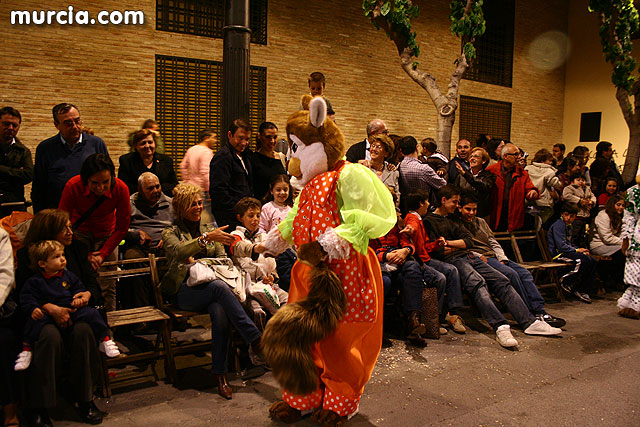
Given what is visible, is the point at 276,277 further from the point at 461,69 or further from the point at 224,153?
the point at 461,69

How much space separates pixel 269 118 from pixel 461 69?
385cm

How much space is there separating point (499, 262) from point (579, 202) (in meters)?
2.51

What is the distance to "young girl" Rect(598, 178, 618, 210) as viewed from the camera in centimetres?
805

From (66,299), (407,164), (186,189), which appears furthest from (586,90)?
(66,299)

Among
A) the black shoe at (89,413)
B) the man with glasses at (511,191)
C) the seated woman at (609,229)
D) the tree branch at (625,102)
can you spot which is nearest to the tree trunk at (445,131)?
the man with glasses at (511,191)

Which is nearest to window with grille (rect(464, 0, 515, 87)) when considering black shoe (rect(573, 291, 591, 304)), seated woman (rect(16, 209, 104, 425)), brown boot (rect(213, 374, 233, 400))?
black shoe (rect(573, 291, 591, 304))

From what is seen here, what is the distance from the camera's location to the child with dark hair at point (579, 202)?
25.0ft

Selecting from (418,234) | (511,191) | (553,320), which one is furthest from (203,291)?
(511,191)

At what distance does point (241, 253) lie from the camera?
4105mm

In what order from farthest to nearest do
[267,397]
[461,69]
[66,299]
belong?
[461,69]
[267,397]
[66,299]

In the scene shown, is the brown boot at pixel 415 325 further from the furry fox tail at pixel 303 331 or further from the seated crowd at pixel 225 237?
the furry fox tail at pixel 303 331

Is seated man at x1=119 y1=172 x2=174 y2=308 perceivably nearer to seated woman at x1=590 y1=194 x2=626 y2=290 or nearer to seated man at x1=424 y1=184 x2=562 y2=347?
seated man at x1=424 y1=184 x2=562 y2=347

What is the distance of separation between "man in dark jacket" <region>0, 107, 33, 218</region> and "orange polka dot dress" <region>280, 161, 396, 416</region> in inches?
147

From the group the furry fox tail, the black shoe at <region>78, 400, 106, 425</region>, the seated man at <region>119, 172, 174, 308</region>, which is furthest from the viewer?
the seated man at <region>119, 172, 174, 308</region>
